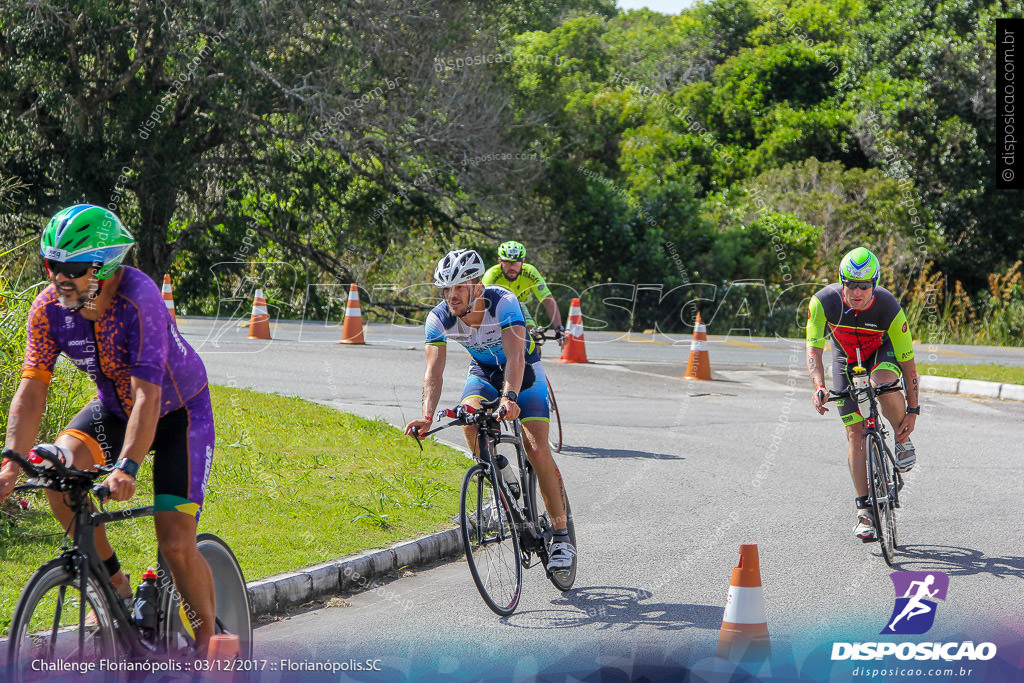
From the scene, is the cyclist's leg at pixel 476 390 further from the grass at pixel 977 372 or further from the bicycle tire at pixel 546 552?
the grass at pixel 977 372

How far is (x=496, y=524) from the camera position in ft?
20.0

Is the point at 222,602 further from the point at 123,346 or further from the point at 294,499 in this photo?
the point at 294,499

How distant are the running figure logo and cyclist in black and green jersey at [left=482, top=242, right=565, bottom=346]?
4.76 meters

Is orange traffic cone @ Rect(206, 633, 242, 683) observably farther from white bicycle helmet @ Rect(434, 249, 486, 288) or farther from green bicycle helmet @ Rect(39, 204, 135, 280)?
white bicycle helmet @ Rect(434, 249, 486, 288)

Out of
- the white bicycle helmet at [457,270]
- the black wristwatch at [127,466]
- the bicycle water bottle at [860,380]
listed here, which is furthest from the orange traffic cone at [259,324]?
the black wristwatch at [127,466]

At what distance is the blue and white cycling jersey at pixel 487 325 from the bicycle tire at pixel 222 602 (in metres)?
2.06

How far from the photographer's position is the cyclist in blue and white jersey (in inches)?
239

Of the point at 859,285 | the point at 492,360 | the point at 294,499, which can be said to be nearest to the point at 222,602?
the point at 492,360

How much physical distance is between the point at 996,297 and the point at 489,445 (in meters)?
22.3

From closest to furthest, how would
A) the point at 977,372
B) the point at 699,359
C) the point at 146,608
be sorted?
the point at 146,608 → the point at 699,359 → the point at 977,372

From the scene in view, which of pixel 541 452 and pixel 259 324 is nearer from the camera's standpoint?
pixel 541 452

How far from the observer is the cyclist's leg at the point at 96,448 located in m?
4.20

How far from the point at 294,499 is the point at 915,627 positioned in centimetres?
421

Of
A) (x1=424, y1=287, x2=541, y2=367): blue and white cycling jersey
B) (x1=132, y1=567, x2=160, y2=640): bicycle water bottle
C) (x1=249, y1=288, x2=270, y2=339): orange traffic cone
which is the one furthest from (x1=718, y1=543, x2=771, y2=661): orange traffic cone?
(x1=249, y1=288, x2=270, y2=339): orange traffic cone
